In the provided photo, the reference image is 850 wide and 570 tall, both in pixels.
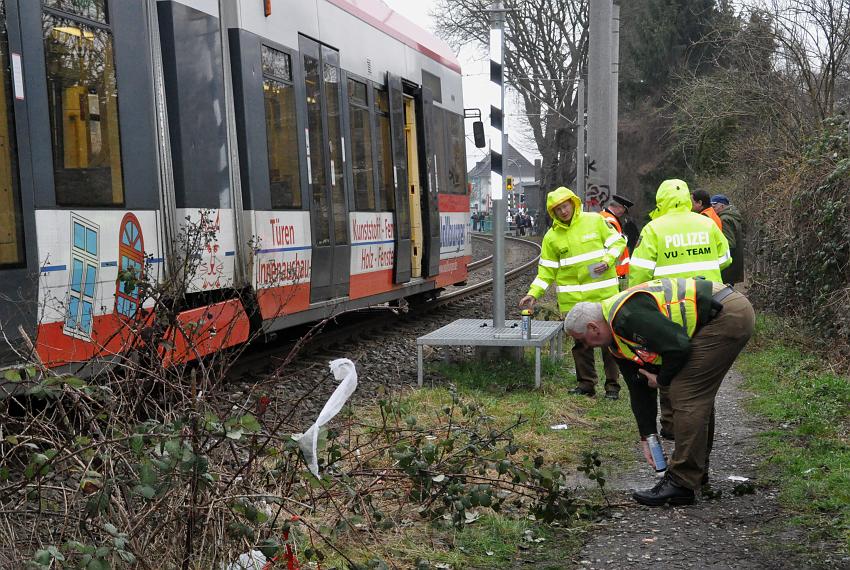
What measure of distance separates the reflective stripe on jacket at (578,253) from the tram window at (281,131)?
95.0 inches

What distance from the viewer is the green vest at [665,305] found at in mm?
5516

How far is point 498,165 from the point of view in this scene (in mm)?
10633

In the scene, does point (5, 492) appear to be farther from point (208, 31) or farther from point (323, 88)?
point (323, 88)

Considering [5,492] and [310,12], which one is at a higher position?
[310,12]

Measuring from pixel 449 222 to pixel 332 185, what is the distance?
4.94 m

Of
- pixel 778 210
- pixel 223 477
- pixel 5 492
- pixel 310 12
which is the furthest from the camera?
pixel 778 210

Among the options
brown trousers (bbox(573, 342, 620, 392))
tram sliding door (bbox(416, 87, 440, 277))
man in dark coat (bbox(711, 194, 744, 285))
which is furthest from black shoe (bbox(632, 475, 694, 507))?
tram sliding door (bbox(416, 87, 440, 277))

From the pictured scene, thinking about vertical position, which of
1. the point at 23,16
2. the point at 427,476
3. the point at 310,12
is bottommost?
the point at 427,476

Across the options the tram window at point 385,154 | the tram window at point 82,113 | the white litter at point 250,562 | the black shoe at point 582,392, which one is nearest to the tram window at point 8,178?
the tram window at point 82,113

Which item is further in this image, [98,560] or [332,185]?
[332,185]

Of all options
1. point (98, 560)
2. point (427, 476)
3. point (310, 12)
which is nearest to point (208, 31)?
point (310, 12)

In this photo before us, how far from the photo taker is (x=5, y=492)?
148 inches

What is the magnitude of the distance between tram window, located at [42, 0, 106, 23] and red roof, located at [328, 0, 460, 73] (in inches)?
170

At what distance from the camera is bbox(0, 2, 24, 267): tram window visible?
601cm
